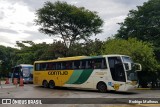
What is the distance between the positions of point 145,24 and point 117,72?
48.1 feet

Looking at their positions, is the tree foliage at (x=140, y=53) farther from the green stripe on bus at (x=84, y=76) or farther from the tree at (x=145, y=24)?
the green stripe on bus at (x=84, y=76)

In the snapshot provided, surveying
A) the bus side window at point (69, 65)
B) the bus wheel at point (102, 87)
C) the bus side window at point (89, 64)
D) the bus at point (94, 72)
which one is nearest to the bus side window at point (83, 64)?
the bus at point (94, 72)

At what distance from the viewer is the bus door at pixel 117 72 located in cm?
2153

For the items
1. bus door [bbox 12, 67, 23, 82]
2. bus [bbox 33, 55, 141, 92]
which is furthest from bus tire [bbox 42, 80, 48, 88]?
bus door [bbox 12, 67, 23, 82]

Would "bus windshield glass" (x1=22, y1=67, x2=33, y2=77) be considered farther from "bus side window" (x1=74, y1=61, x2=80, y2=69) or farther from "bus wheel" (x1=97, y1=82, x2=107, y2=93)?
"bus wheel" (x1=97, y1=82, x2=107, y2=93)

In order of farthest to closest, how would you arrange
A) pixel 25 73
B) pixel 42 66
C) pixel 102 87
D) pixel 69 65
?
pixel 25 73 → pixel 42 66 → pixel 69 65 → pixel 102 87

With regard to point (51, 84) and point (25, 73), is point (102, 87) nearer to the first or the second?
point (51, 84)

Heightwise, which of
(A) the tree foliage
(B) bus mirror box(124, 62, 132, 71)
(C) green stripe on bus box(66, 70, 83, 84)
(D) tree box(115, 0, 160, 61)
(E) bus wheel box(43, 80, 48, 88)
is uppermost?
(D) tree box(115, 0, 160, 61)

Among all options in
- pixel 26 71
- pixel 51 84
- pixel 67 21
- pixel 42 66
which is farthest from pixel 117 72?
pixel 67 21

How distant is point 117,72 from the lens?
71.6 feet

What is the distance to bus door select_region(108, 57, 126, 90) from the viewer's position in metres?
21.5

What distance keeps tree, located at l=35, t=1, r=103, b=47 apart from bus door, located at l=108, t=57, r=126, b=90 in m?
24.4

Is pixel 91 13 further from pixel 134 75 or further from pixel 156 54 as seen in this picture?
pixel 134 75

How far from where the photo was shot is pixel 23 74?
3925 centimetres
